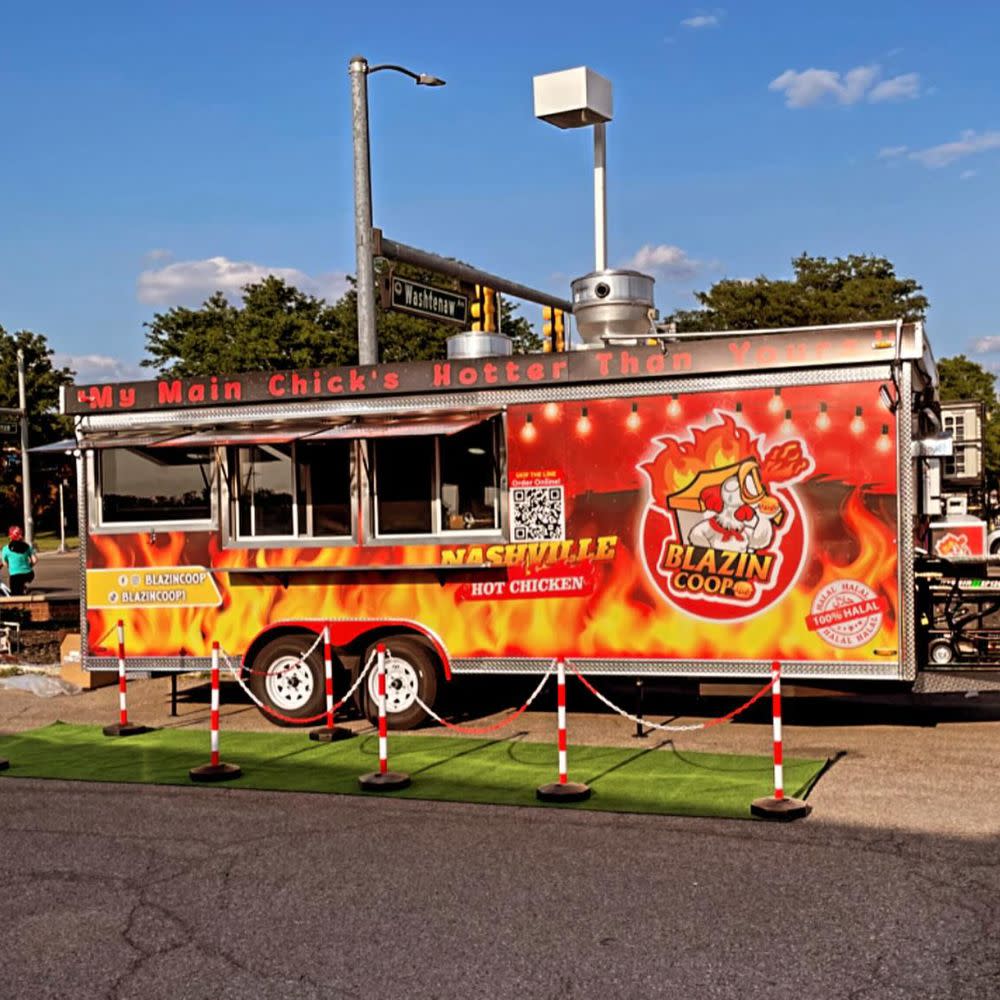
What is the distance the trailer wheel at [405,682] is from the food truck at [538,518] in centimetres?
3

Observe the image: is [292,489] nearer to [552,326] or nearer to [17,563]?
[552,326]

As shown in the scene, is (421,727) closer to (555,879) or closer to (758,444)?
(758,444)

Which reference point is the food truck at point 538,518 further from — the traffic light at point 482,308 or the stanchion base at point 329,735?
the traffic light at point 482,308

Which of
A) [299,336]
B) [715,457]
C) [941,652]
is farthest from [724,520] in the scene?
[299,336]

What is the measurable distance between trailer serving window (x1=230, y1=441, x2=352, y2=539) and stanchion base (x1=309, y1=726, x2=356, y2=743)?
6.02 feet

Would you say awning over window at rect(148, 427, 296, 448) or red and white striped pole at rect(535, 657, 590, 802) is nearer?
red and white striped pole at rect(535, 657, 590, 802)

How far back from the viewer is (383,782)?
9.27 meters

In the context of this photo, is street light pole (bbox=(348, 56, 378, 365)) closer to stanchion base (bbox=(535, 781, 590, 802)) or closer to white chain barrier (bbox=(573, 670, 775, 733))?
white chain barrier (bbox=(573, 670, 775, 733))

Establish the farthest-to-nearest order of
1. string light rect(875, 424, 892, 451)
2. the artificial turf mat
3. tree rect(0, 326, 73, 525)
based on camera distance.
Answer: tree rect(0, 326, 73, 525)
string light rect(875, 424, 892, 451)
the artificial turf mat

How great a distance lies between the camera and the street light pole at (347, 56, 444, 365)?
1545 centimetres

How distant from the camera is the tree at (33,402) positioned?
66.8 m

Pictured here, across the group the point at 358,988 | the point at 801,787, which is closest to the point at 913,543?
the point at 801,787

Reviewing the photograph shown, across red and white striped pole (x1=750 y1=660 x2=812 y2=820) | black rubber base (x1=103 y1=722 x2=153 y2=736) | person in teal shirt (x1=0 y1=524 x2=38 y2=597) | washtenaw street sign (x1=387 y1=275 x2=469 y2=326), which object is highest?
washtenaw street sign (x1=387 y1=275 x2=469 y2=326)

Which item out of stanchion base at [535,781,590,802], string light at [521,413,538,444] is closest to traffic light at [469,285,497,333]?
string light at [521,413,538,444]
